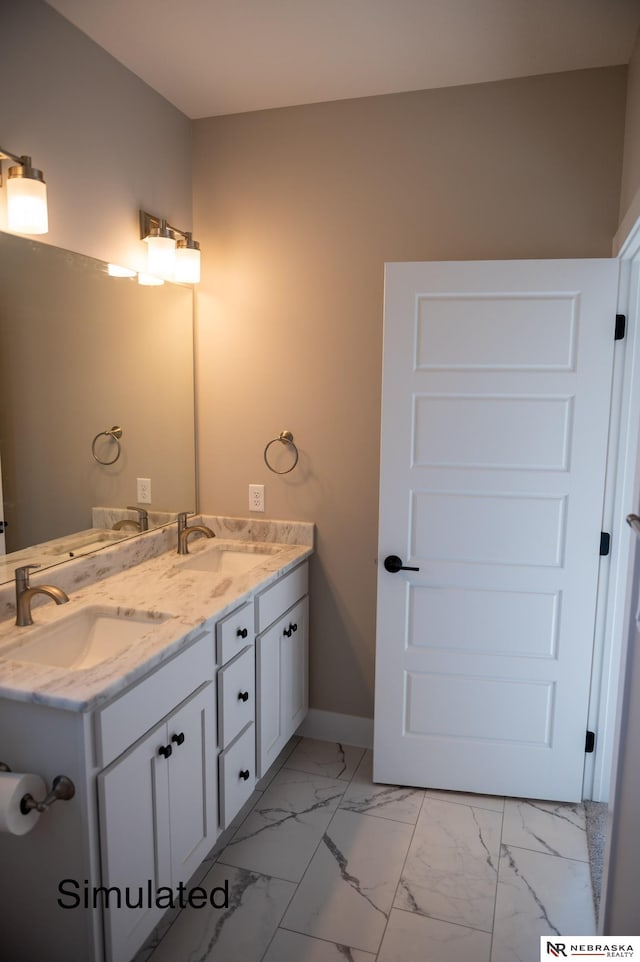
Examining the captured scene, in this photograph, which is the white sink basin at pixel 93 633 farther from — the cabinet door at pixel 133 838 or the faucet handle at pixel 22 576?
the cabinet door at pixel 133 838

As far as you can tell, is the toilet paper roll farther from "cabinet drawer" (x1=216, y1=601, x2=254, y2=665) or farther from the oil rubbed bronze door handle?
the oil rubbed bronze door handle

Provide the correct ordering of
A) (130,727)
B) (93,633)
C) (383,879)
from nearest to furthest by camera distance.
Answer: (130,727), (93,633), (383,879)

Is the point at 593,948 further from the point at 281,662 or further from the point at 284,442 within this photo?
the point at 284,442

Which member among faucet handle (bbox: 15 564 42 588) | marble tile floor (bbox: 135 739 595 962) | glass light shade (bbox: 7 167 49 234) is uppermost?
glass light shade (bbox: 7 167 49 234)

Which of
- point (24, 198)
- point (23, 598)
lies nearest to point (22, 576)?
point (23, 598)

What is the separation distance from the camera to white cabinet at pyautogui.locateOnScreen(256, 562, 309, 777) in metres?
2.38

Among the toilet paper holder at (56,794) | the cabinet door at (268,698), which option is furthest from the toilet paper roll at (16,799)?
the cabinet door at (268,698)

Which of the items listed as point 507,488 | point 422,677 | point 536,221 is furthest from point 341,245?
point 422,677

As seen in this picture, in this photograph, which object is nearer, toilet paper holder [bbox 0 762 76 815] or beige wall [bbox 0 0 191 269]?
toilet paper holder [bbox 0 762 76 815]

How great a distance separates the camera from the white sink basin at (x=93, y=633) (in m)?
1.85

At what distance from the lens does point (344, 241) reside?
266cm

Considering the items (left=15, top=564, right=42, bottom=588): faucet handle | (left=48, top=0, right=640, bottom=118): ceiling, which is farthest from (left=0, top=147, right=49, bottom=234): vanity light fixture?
(left=15, top=564, right=42, bottom=588): faucet handle

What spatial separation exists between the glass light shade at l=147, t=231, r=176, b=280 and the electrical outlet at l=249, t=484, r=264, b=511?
957mm

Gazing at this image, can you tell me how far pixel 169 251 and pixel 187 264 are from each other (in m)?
0.11
